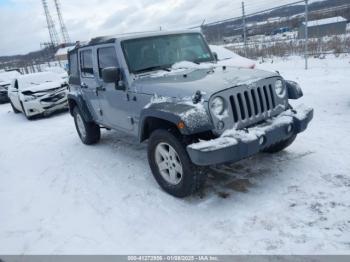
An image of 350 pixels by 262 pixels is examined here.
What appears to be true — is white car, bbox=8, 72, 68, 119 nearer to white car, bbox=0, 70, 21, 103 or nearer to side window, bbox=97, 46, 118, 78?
side window, bbox=97, 46, 118, 78

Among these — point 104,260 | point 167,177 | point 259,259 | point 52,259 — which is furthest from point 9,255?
point 259,259

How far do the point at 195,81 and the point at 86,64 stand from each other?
286 cm

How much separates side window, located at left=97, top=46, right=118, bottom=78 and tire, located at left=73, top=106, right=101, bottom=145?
1.59m

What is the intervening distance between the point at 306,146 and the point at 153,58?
8.83 ft

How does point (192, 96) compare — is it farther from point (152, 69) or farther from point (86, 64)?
point (86, 64)

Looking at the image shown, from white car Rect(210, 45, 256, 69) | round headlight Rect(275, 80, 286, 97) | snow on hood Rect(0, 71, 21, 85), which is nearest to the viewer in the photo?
round headlight Rect(275, 80, 286, 97)

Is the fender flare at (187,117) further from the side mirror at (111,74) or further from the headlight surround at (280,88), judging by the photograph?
the headlight surround at (280,88)

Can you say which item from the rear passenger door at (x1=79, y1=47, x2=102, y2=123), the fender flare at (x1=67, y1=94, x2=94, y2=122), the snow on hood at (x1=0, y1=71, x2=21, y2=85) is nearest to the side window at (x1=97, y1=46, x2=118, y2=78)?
the rear passenger door at (x1=79, y1=47, x2=102, y2=123)

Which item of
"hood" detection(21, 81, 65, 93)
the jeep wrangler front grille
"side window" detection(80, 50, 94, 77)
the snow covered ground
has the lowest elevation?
the snow covered ground

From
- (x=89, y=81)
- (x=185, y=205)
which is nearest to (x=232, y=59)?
(x=89, y=81)

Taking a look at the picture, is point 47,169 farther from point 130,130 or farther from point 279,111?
point 279,111

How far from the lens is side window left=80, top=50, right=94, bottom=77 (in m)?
5.98

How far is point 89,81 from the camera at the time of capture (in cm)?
616

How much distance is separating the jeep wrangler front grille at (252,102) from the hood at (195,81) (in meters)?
0.13
